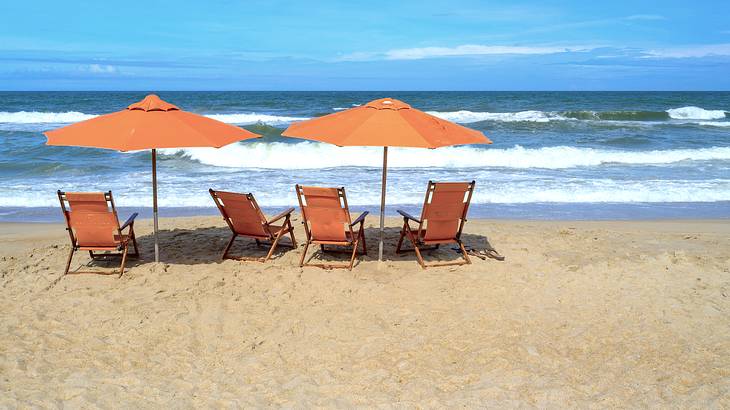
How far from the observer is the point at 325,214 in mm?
5980

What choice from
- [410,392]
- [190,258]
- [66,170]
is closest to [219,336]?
[410,392]

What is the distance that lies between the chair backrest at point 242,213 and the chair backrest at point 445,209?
1616mm

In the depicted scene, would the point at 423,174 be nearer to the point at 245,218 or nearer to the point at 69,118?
the point at 245,218

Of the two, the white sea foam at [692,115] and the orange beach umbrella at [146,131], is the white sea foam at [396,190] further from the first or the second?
the white sea foam at [692,115]

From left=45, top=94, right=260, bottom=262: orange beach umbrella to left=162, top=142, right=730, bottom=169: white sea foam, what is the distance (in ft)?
34.0

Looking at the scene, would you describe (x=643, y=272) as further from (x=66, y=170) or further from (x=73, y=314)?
(x=66, y=170)

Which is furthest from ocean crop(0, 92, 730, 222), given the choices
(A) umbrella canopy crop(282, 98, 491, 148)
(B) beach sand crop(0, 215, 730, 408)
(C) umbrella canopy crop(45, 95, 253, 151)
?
(C) umbrella canopy crop(45, 95, 253, 151)

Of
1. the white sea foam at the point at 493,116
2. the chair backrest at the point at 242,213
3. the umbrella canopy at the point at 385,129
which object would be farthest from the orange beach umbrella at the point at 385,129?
the white sea foam at the point at 493,116

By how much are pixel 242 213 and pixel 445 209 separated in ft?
6.61

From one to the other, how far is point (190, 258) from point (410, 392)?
335cm

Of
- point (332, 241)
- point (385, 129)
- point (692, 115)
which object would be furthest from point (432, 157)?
point (692, 115)

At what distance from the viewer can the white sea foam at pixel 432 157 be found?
53.7 ft

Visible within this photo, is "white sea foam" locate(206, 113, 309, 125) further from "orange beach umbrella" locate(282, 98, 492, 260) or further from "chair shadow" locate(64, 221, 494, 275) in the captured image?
"orange beach umbrella" locate(282, 98, 492, 260)

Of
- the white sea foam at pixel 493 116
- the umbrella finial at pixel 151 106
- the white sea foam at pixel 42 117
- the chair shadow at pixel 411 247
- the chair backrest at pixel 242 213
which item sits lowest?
the chair shadow at pixel 411 247
